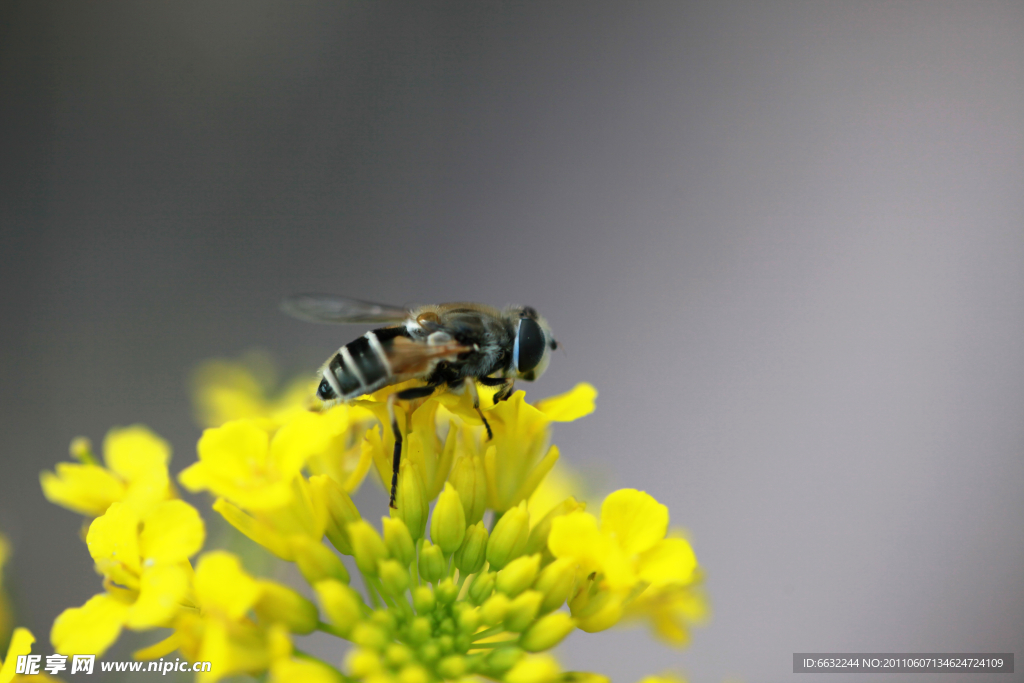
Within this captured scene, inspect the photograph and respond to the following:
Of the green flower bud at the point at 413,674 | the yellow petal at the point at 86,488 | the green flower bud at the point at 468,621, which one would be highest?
the yellow petal at the point at 86,488

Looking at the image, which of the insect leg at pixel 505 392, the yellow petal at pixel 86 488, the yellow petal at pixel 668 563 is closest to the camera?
the yellow petal at pixel 668 563

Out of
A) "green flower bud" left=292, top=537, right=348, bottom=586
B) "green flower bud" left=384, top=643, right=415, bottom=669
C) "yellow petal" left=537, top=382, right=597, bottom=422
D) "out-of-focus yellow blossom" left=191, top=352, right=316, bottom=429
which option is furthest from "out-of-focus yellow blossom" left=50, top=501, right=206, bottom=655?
"out-of-focus yellow blossom" left=191, top=352, right=316, bottom=429

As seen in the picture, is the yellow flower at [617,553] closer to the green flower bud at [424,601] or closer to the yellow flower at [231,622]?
the green flower bud at [424,601]

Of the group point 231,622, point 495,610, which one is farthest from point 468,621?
point 231,622

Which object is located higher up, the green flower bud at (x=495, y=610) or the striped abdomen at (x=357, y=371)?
the striped abdomen at (x=357, y=371)

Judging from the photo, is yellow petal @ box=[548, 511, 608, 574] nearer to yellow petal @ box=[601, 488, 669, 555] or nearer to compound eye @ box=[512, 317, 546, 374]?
yellow petal @ box=[601, 488, 669, 555]

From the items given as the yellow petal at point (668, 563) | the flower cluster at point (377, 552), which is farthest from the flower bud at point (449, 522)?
the yellow petal at point (668, 563)

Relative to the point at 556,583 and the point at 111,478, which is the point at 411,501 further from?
the point at 111,478
